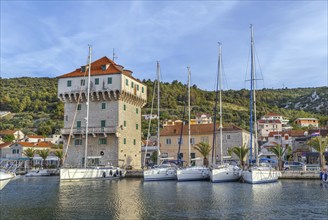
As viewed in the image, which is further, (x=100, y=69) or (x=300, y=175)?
(x=100, y=69)

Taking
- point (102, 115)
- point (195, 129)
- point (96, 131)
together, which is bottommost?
point (96, 131)

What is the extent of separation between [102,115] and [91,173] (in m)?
10.3

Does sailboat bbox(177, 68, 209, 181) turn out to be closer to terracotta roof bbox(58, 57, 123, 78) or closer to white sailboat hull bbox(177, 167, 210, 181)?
white sailboat hull bbox(177, 167, 210, 181)

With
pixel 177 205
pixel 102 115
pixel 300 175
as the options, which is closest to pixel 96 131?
pixel 102 115

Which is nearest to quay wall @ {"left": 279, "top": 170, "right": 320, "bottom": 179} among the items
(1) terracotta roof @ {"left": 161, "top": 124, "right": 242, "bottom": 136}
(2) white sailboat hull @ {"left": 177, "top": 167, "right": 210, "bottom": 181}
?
(2) white sailboat hull @ {"left": 177, "top": 167, "right": 210, "bottom": 181}

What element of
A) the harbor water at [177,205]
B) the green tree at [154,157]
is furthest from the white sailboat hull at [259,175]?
the green tree at [154,157]

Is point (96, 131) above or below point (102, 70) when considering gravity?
below

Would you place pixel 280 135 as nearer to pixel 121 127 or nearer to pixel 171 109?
pixel 121 127

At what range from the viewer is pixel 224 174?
39.6m

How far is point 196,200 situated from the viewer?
2534 cm

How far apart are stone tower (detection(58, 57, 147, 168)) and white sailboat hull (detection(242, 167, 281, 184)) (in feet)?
65.1

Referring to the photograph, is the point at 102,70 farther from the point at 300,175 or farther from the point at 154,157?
the point at 300,175

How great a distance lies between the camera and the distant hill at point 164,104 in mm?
117562

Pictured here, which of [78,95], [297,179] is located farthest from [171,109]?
[297,179]
